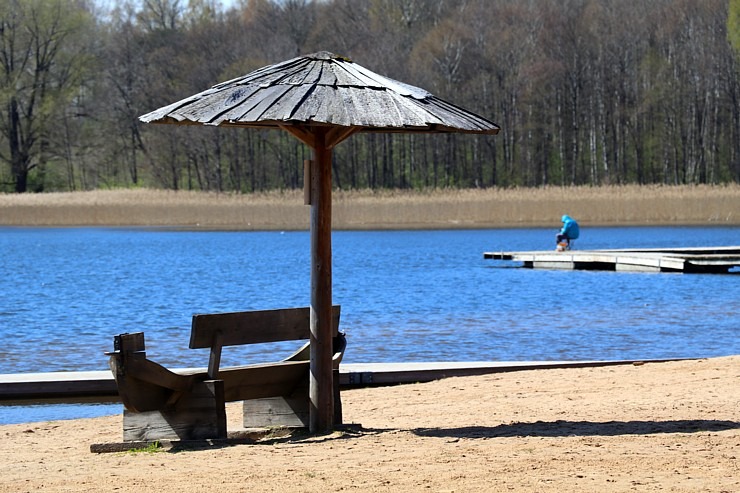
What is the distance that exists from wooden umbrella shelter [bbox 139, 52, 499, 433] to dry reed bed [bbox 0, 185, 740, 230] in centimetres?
3557

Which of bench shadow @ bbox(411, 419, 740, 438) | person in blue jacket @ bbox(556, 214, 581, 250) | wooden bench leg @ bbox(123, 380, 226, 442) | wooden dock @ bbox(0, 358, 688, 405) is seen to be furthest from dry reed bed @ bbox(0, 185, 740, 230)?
wooden bench leg @ bbox(123, 380, 226, 442)

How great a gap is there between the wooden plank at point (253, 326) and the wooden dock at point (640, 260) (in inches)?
754

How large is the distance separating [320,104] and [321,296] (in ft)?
4.10

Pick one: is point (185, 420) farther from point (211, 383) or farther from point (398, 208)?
point (398, 208)

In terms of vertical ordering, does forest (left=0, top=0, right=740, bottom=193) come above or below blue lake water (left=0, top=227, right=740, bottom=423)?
above

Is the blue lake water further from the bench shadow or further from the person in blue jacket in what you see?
the bench shadow

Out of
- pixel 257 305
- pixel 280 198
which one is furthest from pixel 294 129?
pixel 280 198

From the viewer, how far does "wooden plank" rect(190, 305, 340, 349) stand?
23.9 ft

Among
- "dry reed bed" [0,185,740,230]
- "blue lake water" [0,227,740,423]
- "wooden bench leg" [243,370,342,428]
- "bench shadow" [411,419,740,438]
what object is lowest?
"blue lake water" [0,227,740,423]

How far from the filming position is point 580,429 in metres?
7.48

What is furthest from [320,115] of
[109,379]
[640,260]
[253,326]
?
[640,260]

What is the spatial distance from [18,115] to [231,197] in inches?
918

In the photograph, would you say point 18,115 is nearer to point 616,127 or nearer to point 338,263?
point 616,127

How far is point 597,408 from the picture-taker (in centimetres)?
850
